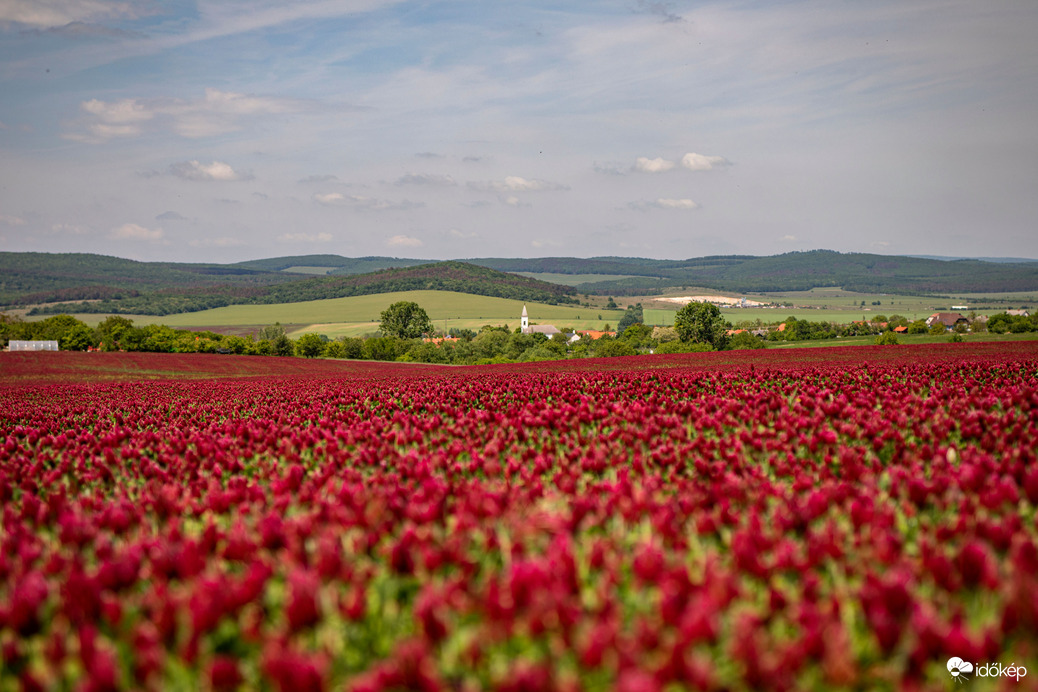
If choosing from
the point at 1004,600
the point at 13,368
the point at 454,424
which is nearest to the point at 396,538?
the point at 1004,600

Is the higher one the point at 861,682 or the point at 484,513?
the point at 484,513

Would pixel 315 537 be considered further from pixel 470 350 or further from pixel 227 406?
pixel 470 350

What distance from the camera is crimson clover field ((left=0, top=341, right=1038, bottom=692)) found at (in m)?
2.76

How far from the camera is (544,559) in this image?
3.57 m

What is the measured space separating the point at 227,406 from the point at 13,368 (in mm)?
42693

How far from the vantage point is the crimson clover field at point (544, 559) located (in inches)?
109

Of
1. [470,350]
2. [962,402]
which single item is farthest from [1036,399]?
[470,350]

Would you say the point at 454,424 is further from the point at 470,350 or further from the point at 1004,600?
the point at 470,350

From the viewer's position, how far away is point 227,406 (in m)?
12.4

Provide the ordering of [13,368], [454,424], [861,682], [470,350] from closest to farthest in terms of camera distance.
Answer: [861,682], [454,424], [13,368], [470,350]

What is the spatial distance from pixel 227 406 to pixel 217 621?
10049 millimetres

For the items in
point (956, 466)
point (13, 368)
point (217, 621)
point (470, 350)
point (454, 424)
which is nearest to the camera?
point (217, 621)

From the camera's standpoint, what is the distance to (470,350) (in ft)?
351

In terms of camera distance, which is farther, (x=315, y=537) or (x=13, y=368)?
(x=13, y=368)
